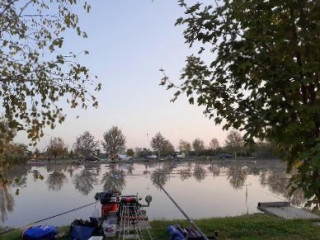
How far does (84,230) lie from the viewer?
10438 millimetres

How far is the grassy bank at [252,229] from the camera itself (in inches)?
412

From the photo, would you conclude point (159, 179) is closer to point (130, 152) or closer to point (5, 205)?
point (5, 205)

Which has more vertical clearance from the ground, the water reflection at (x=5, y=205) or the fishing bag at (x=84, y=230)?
the fishing bag at (x=84, y=230)

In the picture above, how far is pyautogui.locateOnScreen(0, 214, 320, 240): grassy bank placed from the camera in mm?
10461

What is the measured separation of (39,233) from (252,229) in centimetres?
560

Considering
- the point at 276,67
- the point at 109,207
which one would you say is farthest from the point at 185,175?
the point at 276,67

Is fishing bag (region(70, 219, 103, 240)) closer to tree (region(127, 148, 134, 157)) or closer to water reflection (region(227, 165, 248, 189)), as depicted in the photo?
water reflection (region(227, 165, 248, 189))

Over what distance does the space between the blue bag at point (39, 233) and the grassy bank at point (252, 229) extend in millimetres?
340

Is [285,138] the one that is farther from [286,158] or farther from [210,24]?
[210,24]

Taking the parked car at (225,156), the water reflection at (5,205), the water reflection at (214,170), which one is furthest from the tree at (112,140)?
the water reflection at (5,205)

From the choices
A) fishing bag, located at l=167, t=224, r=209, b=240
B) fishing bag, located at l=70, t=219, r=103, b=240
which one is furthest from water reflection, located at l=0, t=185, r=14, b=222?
fishing bag, located at l=167, t=224, r=209, b=240

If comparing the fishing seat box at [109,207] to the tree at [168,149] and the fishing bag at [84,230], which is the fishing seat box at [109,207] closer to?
the fishing bag at [84,230]

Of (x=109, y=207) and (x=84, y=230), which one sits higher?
(x=109, y=207)

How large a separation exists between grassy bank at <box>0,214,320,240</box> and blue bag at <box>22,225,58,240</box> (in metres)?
0.34
